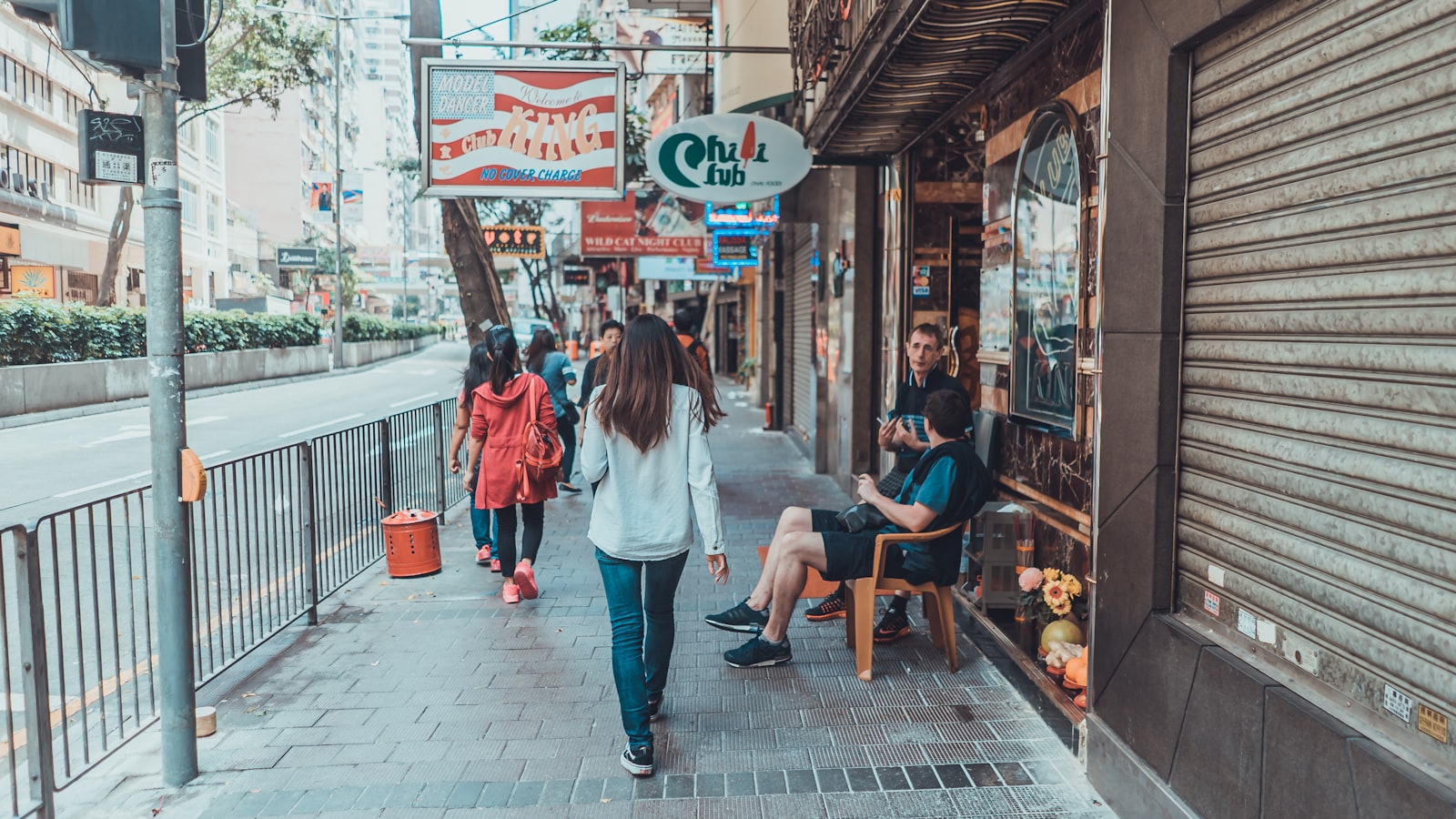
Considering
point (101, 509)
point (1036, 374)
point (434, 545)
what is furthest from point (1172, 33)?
point (101, 509)

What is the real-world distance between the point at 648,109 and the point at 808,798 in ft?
130

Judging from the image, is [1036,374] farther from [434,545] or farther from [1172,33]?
[434,545]

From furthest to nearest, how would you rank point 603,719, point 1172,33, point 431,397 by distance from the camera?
point 431,397 < point 603,719 < point 1172,33

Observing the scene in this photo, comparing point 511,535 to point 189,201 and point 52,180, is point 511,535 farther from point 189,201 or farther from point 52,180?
point 189,201

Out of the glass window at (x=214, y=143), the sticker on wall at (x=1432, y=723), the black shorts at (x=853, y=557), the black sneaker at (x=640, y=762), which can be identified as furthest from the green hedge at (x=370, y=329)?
the sticker on wall at (x=1432, y=723)

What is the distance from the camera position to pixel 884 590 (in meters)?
5.27

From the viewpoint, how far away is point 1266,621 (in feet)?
10.1

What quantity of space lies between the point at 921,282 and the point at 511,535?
12.8 ft

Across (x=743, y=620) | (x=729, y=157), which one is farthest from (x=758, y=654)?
(x=729, y=157)

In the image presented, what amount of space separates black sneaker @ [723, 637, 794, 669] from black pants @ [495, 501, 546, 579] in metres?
2.01

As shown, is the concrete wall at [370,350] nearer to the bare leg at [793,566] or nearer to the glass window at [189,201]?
the glass window at [189,201]

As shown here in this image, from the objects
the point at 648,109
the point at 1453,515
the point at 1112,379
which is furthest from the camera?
the point at 648,109

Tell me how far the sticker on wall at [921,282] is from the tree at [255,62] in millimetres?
22858

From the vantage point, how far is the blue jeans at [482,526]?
7.85 m
